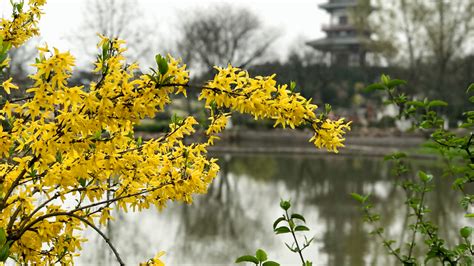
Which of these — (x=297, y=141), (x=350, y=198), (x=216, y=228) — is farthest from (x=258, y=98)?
(x=297, y=141)

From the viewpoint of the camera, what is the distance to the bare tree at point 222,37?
31609mm

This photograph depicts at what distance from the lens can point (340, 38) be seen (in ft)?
152

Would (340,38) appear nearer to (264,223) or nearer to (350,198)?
(350,198)

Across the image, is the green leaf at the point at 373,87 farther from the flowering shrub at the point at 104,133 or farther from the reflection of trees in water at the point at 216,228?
the reflection of trees in water at the point at 216,228

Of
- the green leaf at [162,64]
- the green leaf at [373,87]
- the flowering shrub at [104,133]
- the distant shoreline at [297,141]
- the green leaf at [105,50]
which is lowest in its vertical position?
the distant shoreline at [297,141]

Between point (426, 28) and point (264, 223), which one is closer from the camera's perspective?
point (264, 223)

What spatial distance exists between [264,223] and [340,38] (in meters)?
41.2

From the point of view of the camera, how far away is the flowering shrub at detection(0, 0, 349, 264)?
160 centimetres

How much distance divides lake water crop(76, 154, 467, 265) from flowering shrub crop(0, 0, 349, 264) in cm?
298

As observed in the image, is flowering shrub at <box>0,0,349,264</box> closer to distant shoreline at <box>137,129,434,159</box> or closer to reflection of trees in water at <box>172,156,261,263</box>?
reflection of trees in water at <box>172,156,261,263</box>

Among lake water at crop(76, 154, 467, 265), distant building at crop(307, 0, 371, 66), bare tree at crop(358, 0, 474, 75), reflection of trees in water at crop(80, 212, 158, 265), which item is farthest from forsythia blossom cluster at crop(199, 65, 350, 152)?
distant building at crop(307, 0, 371, 66)

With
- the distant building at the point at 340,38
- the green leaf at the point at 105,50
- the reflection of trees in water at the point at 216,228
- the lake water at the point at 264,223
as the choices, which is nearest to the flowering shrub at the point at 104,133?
the green leaf at the point at 105,50

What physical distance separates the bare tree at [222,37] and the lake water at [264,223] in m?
20.2

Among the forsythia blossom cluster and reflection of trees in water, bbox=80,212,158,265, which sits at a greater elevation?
the forsythia blossom cluster
